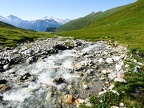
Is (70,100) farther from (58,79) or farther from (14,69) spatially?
(14,69)

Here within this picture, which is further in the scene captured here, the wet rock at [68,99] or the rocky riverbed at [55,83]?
the rocky riverbed at [55,83]

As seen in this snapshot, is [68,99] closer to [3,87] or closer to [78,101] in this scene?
[78,101]

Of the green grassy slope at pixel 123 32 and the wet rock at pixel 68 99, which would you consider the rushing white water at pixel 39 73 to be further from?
the green grassy slope at pixel 123 32

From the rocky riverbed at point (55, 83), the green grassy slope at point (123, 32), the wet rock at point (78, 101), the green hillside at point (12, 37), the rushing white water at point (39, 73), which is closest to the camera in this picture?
the wet rock at point (78, 101)

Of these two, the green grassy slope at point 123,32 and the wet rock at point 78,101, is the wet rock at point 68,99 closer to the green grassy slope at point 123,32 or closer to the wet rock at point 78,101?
the wet rock at point 78,101

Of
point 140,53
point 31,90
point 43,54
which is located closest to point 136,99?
point 31,90

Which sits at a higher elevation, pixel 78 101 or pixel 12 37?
pixel 12 37

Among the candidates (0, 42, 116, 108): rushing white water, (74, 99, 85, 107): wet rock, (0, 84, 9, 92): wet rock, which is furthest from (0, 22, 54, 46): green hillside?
(74, 99, 85, 107): wet rock

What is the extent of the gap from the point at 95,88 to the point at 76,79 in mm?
3262

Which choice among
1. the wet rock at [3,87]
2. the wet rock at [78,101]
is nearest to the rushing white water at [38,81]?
the wet rock at [3,87]

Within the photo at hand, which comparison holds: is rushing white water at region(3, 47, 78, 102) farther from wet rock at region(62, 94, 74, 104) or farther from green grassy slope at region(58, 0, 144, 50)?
green grassy slope at region(58, 0, 144, 50)

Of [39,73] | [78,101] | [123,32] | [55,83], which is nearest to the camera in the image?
[78,101]

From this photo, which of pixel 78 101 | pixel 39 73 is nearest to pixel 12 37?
pixel 39 73

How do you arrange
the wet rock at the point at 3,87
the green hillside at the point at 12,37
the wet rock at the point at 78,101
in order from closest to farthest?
the wet rock at the point at 78,101
the wet rock at the point at 3,87
the green hillside at the point at 12,37
